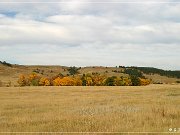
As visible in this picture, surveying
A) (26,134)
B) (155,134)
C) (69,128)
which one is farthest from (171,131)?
(26,134)

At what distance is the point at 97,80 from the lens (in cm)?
13738

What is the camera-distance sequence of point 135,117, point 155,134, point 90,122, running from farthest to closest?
point 135,117 → point 90,122 → point 155,134

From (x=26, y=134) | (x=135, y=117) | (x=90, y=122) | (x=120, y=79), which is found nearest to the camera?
(x=26, y=134)

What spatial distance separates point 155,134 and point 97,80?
125903 millimetres

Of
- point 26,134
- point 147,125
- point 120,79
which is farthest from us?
point 120,79

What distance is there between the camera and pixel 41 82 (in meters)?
134

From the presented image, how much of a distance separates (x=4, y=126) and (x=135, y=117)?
5.10 m

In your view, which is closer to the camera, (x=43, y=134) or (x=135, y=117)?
(x=43, y=134)

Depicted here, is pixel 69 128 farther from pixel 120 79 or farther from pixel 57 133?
pixel 120 79

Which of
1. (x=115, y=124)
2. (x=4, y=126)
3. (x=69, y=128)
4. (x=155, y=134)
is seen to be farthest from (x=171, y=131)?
(x=4, y=126)

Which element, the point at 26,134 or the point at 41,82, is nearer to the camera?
the point at 26,134

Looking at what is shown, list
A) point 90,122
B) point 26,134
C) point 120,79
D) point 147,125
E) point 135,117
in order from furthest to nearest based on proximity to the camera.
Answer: point 120,79 → point 135,117 → point 90,122 → point 147,125 → point 26,134

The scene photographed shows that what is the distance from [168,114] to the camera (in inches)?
652

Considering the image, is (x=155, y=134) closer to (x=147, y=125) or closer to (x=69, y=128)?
(x=147, y=125)
